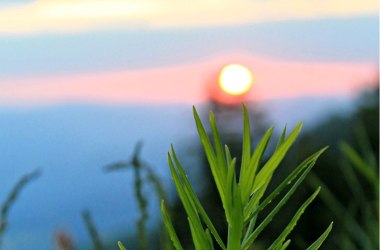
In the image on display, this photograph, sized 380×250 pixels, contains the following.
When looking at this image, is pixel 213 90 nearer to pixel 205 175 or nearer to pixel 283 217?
pixel 205 175

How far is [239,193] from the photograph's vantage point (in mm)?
286

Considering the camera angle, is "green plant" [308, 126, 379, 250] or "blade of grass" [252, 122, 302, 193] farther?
"green plant" [308, 126, 379, 250]

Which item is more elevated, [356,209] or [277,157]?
[277,157]

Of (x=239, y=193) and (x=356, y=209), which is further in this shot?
(x=356, y=209)

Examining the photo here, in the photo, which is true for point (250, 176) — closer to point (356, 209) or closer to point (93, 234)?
point (93, 234)

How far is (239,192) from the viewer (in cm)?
29

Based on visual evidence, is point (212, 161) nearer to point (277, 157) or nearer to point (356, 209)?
point (277, 157)

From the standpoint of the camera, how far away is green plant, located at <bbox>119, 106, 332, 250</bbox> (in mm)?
282

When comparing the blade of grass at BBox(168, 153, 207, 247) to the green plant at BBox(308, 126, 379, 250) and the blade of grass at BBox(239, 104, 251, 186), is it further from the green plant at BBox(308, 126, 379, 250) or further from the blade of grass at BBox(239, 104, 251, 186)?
the green plant at BBox(308, 126, 379, 250)

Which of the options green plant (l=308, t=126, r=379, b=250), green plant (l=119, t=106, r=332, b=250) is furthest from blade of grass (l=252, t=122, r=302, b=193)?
green plant (l=308, t=126, r=379, b=250)

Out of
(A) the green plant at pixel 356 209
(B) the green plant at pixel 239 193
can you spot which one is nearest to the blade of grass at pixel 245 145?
(B) the green plant at pixel 239 193

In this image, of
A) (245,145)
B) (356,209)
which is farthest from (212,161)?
(356,209)

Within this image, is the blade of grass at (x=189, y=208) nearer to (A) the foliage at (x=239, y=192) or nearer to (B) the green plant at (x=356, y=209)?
(A) the foliage at (x=239, y=192)

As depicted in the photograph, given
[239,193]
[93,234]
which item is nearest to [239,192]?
[239,193]
